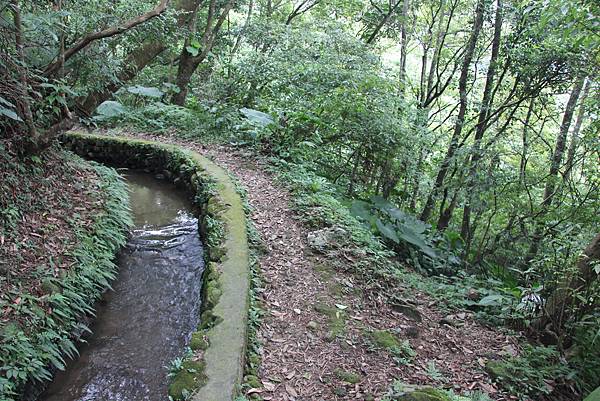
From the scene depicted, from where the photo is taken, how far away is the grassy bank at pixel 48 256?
3.28 meters

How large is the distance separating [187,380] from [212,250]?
2.07 metres

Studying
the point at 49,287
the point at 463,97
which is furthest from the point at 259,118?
the point at 49,287

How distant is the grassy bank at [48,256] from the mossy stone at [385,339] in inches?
109

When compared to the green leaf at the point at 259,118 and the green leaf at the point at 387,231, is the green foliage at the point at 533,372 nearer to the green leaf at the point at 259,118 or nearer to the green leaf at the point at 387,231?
the green leaf at the point at 387,231

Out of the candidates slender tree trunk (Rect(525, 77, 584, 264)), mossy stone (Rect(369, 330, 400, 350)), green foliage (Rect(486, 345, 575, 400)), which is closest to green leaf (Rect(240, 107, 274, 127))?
slender tree trunk (Rect(525, 77, 584, 264))

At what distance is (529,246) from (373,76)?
15.2 feet

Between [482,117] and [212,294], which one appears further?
[482,117]

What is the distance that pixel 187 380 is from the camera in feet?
10.0

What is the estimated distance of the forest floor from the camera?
349 centimetres

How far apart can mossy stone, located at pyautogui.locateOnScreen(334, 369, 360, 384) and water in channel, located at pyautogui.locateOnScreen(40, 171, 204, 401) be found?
1440 mm

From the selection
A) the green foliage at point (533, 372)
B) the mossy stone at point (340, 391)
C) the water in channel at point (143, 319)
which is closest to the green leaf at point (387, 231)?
the green foliage at point (533, 372)

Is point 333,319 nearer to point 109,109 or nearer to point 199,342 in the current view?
point 199,342

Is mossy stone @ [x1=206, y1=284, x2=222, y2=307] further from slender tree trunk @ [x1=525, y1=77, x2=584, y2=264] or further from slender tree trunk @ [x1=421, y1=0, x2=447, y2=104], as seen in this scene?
slender tree trunk @ [x1=421, y1=0, x2=447, y2=104]

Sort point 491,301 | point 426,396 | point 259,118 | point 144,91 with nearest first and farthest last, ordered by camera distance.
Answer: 1. point 426,396
2. point 491,301
3. point 259,118
4. point 144,91
